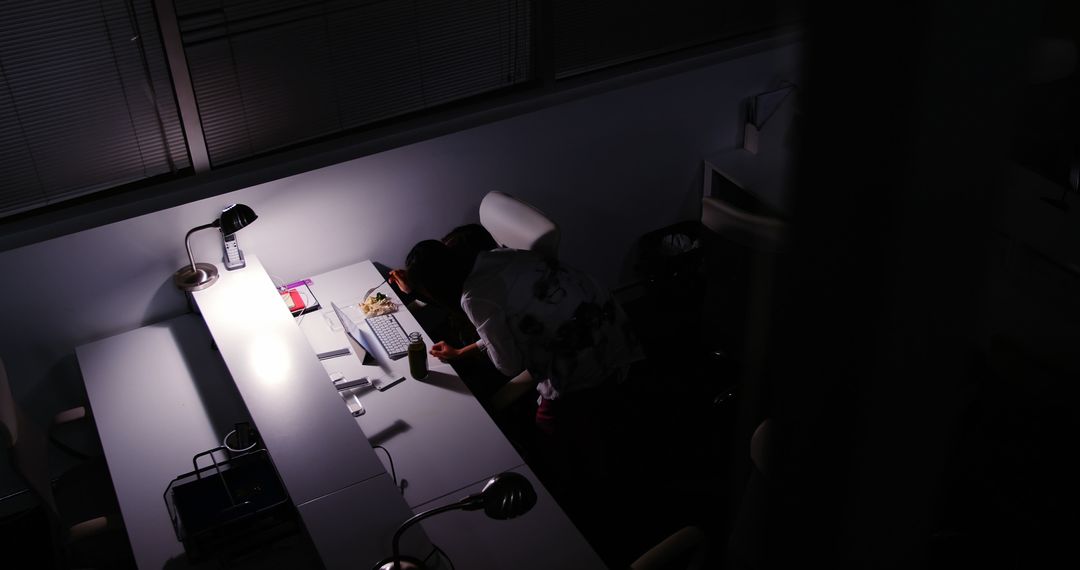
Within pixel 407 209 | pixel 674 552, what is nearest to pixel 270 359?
pixel 407 209

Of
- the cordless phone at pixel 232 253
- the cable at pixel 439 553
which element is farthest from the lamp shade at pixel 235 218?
the cable at pixel 439 553

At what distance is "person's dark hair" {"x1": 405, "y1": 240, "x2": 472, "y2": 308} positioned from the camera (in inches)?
147

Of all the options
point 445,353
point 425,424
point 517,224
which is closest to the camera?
point 425,424

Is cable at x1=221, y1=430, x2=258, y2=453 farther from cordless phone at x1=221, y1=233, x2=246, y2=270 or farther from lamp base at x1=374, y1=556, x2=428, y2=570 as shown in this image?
lamp base at x1=374, y1=556, x2=428, y2=570

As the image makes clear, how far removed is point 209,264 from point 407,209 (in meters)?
0.92

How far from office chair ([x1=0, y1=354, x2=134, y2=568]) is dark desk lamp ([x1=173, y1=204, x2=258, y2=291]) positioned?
76 cm

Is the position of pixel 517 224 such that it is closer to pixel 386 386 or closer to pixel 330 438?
pixel 386 386

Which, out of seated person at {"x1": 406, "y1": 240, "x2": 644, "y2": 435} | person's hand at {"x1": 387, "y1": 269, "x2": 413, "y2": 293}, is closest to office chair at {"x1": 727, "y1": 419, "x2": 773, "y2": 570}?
seated person at {"x1": 406, "y1": 240, "x2": 644, "y2": 435}

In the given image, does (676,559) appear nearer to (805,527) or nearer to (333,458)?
(333,458)

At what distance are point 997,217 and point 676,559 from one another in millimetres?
2829

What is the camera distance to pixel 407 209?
4.35 meters

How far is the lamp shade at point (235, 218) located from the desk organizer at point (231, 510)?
3.27 feet

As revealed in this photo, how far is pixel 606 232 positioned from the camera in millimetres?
4992

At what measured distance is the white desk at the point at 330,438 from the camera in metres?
2.89
